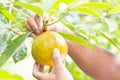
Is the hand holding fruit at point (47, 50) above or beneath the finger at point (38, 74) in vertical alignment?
above

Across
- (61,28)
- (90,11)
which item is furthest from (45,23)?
(61,28)

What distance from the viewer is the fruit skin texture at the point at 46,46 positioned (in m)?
1.01

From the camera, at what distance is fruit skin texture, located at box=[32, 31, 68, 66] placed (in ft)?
3.33

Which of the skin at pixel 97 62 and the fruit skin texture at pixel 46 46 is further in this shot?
the skin at pixel 97 62

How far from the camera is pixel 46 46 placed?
3.32 ft

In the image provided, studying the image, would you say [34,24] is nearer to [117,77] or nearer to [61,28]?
[61,28]

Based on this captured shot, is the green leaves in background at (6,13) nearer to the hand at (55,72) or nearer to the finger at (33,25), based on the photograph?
the finger at (33,25)

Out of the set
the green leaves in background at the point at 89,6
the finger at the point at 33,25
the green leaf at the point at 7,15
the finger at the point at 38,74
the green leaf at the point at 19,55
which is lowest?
the finger at the point at 38,74

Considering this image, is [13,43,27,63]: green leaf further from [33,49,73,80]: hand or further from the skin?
the skin

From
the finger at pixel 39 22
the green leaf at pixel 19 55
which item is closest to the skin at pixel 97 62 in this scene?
the green leaf at pixel 19 55

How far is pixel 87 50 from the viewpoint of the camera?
169 centimetres

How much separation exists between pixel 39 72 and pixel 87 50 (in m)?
0.59

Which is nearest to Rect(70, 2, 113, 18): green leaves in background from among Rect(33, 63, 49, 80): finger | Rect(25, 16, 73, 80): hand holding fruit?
Rect(25, 16, 73, 80): hand holding fruit

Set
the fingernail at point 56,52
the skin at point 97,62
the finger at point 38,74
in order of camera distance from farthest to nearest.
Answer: the skin at point 97,62 → the finger at point 38,74 → the fingernail at point 56,52
